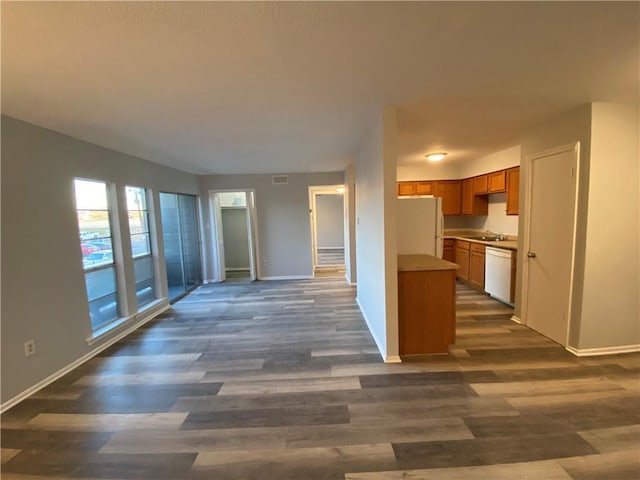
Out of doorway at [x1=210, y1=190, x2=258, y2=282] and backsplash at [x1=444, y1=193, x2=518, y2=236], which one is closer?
backsplash at [x1=444, y1=193, x2=518, y2=236]

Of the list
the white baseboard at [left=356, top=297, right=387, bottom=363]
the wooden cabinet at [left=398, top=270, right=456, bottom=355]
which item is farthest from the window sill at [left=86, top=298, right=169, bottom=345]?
the wooden cabinet at [left=398, top=270, right=456, bottom=355]

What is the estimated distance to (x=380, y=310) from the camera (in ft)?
9.74

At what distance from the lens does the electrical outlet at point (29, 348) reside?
7.97 ft

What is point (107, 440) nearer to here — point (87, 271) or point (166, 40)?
point (87, 271)

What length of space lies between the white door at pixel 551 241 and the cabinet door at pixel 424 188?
285cm

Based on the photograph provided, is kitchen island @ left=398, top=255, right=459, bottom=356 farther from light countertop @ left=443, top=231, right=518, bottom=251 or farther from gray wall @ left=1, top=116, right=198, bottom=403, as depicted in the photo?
gray wall @ left=1, top=116, right=198, bottom=403

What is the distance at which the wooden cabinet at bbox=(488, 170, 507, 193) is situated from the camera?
4871 mm

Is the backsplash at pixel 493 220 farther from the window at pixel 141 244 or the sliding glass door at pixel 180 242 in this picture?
the window at pixel 141 244

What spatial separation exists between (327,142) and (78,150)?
113 inches

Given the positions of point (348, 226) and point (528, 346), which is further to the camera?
point (348, 226)

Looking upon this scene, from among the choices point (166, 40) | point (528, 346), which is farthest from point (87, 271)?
point (528, 346)

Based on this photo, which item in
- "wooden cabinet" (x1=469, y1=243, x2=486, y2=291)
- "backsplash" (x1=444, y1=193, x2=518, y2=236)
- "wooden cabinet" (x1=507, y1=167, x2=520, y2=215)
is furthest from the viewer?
"backsplash" (x1=444, y1=193, x2=518, y2=236)

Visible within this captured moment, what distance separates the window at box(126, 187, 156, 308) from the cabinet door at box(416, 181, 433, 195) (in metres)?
5.31

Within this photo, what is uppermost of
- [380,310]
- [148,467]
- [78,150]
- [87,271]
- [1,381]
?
[78,150]
